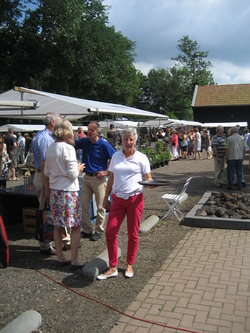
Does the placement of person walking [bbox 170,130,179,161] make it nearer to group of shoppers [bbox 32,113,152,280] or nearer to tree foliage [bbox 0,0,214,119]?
tree foliage [bbox 0,0,214,119]

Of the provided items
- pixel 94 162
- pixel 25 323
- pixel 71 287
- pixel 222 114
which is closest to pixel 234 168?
pixel 94 162

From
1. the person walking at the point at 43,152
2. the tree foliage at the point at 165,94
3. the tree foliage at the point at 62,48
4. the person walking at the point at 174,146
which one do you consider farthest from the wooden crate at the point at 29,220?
the tree foliage at the point at 165,94

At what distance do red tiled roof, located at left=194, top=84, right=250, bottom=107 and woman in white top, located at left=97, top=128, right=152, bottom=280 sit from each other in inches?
1670

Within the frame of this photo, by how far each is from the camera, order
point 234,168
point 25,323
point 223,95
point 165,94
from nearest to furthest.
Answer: point 25,323 < point 234,168 < point 223,95 < point 165,94

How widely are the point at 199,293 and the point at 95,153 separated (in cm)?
258

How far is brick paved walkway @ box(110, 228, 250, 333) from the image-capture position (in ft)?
10.8

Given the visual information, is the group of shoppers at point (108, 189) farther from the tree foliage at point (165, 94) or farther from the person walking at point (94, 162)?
the tree foliage at point (165, 94)

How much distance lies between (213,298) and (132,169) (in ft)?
5.17

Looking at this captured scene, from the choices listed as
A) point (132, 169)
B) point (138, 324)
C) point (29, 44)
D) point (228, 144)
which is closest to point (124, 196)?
point (132, 169)

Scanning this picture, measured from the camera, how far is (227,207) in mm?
7445

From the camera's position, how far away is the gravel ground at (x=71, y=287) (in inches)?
133

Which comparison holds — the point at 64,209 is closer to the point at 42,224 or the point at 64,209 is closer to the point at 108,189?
the point at 108,189

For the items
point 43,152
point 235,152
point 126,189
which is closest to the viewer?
point 126,189

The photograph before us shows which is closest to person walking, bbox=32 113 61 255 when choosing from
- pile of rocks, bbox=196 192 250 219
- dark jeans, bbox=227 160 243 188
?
pile of rocks, bbox=196 192 250 219
